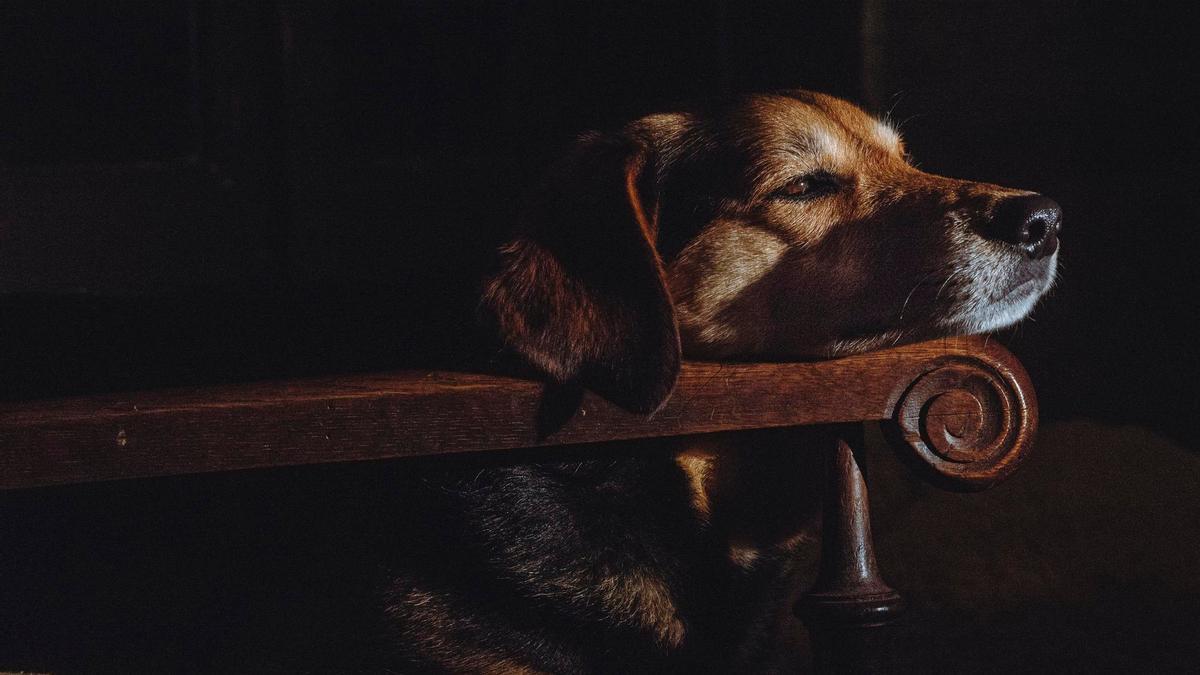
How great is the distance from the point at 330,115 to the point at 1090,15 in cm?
304

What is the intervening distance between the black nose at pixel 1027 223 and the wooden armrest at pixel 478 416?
54cm

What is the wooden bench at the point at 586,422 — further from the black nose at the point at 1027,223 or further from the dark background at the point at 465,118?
the dark background at the point at 465,118

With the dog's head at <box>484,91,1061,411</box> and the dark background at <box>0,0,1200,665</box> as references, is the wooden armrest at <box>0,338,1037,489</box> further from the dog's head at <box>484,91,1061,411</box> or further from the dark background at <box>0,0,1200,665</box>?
the dark background at <box>0,0,1200,665</box>

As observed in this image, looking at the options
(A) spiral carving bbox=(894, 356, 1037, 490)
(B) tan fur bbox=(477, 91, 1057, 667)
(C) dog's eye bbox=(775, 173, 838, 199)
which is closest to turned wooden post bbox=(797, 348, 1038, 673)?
A: (A) spiral carving bbox=(894, 356, 1037, 490)

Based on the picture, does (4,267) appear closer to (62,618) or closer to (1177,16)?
(62,618)

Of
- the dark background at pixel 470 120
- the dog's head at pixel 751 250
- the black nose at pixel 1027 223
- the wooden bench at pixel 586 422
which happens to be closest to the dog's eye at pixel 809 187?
the dog's head at pixel 751 250

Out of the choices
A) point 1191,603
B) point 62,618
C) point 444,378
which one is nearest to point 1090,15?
point 1191,603

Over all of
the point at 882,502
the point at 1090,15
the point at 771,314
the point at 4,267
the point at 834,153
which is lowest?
the point at 882,502

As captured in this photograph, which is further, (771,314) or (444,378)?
(771,314)

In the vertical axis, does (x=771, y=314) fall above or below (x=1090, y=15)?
below

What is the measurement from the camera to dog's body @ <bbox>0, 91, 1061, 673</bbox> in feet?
5.70

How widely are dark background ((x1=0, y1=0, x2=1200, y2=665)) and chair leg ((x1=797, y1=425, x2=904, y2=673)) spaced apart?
2829mm

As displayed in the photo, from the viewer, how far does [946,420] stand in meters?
1.39

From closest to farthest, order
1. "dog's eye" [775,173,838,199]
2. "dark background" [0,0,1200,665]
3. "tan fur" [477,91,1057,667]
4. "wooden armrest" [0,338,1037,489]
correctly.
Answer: "wooden armrest" [0,338,1037,489]
"tan fur" [477,91,1057,667]
"dog's eye" [775,173,838,199]
"dark background" [0,0,1200,665]
